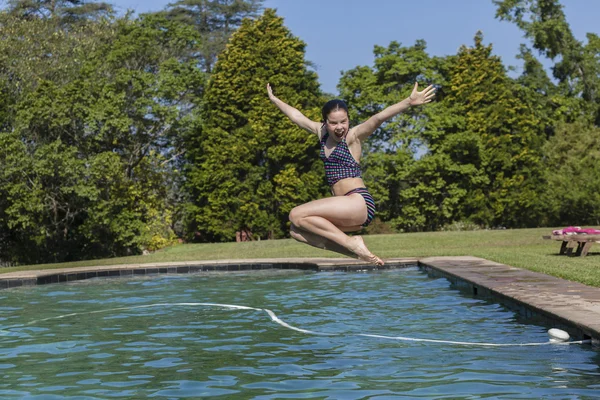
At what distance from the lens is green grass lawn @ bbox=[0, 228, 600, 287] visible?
17.0 meters

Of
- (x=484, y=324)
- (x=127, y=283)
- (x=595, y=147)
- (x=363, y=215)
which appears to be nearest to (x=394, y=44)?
(x=595, y=147)

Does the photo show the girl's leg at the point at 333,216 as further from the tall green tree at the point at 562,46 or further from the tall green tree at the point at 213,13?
the tall green tree at the point at 213,13

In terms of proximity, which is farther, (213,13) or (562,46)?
(213,13)

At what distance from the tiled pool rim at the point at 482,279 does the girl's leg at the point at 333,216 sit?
249cm

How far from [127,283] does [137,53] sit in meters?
16.0

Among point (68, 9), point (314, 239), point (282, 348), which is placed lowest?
point (282, 348)

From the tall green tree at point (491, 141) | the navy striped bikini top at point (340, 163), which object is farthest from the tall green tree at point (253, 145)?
the navy striped bikini top at point (340, 163)

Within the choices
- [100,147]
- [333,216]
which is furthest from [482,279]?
[100,147]

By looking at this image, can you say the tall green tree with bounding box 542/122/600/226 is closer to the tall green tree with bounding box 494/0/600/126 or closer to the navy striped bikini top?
the tall green tree with bounding box 494/0/600/126

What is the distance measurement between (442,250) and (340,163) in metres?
15.3

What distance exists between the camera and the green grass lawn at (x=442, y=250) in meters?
17.0

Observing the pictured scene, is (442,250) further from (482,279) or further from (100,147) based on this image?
(100,147)

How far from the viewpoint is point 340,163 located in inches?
300

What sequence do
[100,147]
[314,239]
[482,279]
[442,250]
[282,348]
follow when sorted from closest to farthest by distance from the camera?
[314,239] → [282,348] → [482,279] → [442,250] → [100,147]
